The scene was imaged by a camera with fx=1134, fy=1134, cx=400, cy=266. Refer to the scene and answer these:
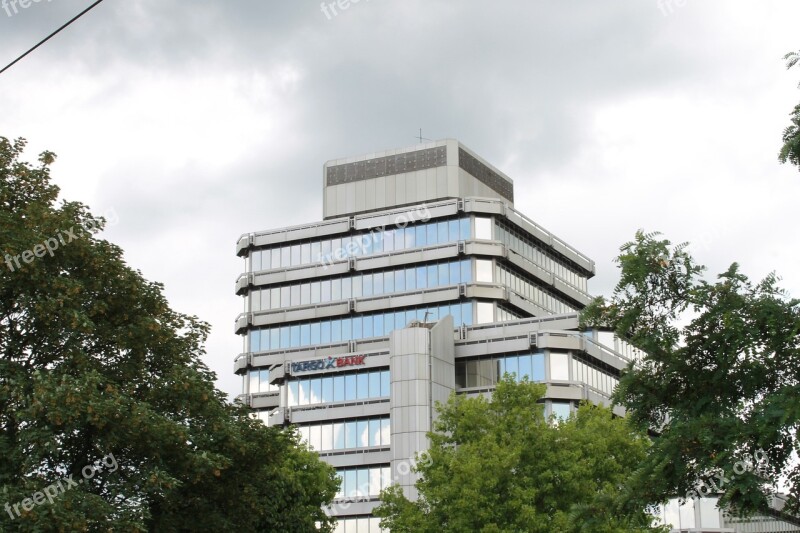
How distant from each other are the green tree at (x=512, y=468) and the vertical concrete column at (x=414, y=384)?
28221 mm

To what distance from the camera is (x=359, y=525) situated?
88375 mm

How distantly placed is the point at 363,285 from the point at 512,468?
166ft

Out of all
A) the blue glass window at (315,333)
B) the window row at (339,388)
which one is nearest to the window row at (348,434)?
the window row at (339,388)

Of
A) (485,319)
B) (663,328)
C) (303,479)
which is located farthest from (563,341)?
(663,328)

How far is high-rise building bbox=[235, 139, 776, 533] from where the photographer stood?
86125 millimetres

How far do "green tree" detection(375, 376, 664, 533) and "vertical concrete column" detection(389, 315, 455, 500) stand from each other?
28.2 meters

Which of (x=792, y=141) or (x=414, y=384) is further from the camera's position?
(x=414, y=384)

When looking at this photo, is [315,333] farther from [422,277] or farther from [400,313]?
[422,277]

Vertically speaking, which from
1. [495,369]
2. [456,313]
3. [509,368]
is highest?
[456,313]

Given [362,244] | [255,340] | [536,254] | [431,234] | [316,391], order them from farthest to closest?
[536,254], [255,340], [362,244], [431,234], [316,391]

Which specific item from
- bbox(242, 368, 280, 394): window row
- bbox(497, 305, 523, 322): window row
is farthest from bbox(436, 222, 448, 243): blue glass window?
bbox(242, 368, 280, 394): window row

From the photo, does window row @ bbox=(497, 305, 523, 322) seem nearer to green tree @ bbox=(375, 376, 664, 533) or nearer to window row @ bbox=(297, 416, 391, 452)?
window row @ bbox=(297, 416, 391, 452)

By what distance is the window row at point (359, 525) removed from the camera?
87750 millimetres
